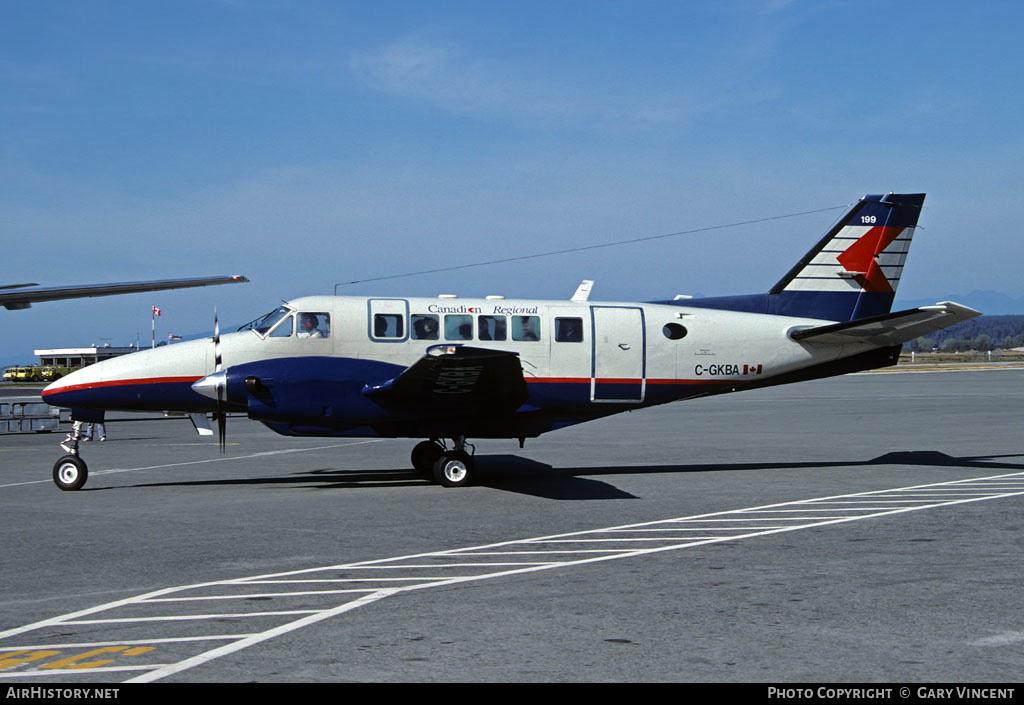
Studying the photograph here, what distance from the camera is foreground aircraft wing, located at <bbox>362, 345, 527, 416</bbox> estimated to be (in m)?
14.4

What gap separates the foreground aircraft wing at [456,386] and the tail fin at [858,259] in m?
6.57

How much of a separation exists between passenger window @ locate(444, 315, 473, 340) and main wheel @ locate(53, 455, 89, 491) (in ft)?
21.3

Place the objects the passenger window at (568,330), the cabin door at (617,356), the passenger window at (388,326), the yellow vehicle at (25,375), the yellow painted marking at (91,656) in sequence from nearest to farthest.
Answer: the yellow painted marking at (91,656) < the passenger window at (388,326) < the passenger window at (568,330) < the cabin door at (617,356) < the yellow vehicle at (25,375)

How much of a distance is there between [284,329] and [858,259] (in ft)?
37.7

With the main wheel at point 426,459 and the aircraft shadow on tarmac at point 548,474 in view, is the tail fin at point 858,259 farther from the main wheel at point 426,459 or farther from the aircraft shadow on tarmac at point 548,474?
the main wheel at point 426,459

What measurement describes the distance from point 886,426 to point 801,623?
73.9 feet

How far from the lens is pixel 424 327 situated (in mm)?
16578

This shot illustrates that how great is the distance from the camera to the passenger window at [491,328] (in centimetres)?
1673

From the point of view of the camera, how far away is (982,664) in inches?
234

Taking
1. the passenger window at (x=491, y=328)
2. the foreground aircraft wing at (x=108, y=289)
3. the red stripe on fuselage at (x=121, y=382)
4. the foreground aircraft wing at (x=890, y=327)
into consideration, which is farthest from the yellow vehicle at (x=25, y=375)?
the foreground aircraft wing at (x=890, y=327)

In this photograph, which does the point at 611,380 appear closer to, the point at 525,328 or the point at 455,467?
the point at 525,328

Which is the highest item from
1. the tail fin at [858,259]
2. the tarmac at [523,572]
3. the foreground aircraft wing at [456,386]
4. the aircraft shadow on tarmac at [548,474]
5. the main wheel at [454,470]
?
the tail fin at [858,259]

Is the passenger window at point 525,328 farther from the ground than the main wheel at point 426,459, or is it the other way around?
the passenger window at point 525,328
